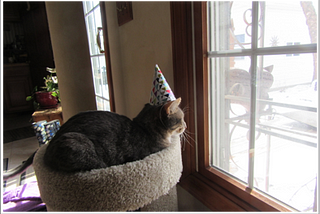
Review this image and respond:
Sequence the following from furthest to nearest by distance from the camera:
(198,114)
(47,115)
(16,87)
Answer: (16,87), (47,115), (198,114)

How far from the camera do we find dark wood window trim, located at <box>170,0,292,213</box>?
0.65 m

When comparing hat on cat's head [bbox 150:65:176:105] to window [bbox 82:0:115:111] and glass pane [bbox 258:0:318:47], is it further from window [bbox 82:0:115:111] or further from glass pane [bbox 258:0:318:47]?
window [bbox 82:0:115:111]

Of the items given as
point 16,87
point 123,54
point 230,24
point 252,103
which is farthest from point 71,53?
point 16,87

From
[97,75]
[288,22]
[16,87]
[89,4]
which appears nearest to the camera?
[288,22]

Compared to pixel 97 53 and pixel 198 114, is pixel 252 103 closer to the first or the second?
pixel 198 114

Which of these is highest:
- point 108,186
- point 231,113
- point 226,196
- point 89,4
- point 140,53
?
point 89,4

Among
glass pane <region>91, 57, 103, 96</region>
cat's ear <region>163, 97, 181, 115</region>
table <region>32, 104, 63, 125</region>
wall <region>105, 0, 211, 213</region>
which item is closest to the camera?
cat's ear <region>163, 97, 181, 115</region>

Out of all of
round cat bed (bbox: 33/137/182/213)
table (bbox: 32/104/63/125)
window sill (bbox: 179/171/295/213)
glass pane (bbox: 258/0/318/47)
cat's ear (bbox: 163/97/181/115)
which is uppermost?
glass pane (bbox: 258/0/318/47)

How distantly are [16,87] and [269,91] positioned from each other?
4.08m

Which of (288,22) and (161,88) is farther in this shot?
(161,88)

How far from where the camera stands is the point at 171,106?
0.58 m

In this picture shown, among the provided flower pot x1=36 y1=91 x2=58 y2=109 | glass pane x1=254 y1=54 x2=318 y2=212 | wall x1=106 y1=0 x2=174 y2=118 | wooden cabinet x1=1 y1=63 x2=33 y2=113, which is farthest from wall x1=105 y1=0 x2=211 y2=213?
wooden cabinet x1=1 y1=63 x2=33 y2=113

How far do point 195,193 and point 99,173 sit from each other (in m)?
0.42

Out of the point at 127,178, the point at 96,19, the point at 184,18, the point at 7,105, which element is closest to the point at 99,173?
the point at 127,178
